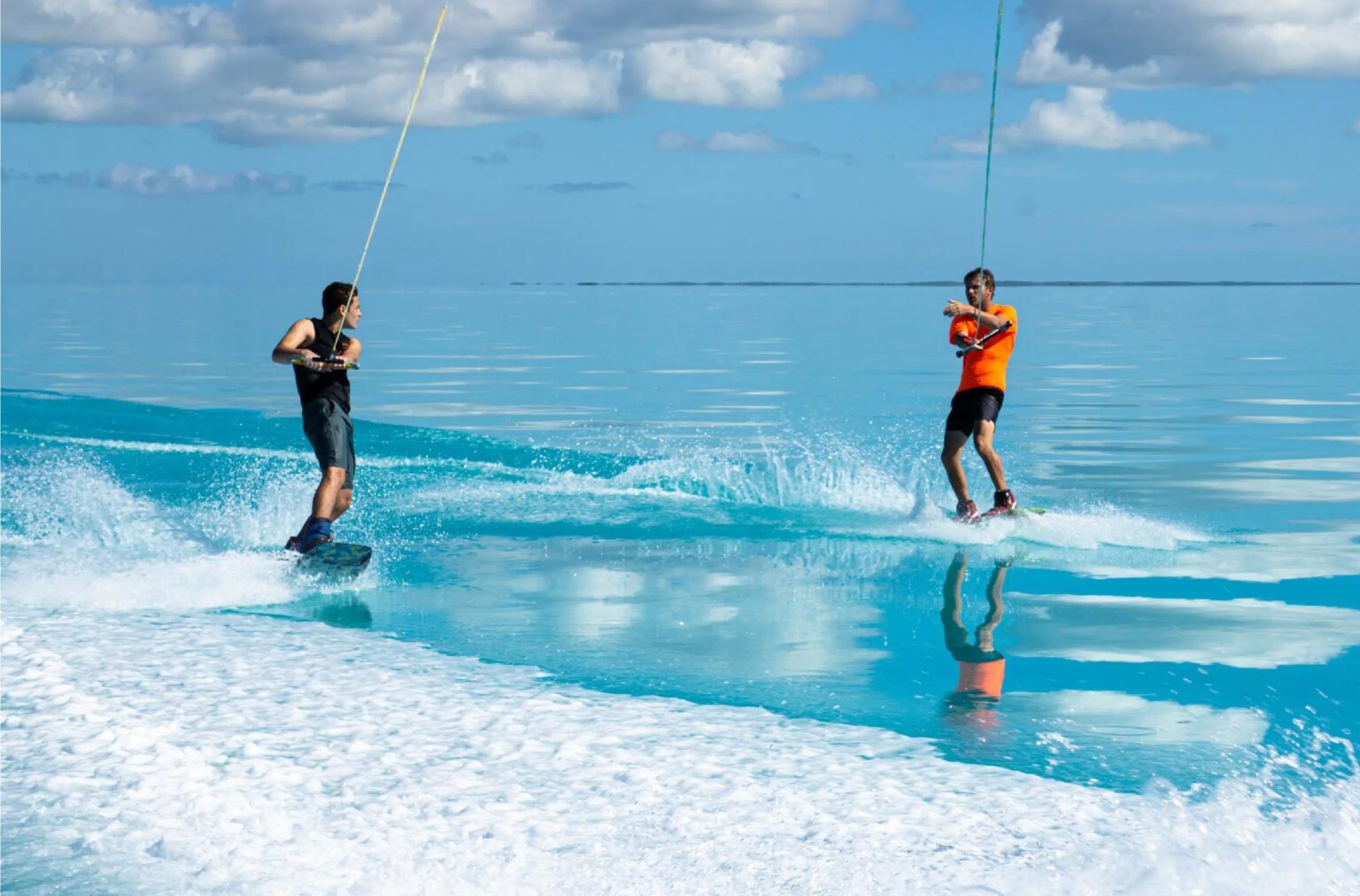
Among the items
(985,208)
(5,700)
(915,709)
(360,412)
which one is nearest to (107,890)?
(5,700)

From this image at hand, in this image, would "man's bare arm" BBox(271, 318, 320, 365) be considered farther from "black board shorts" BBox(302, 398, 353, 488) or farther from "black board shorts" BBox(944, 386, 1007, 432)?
"black board shorts" BBox(944, 386, 1007, 432)

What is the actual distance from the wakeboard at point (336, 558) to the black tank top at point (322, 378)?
895 millimetres

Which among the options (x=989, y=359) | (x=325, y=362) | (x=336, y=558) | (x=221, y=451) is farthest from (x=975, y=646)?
(x=221, y=451)

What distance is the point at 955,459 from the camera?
33.8 feet

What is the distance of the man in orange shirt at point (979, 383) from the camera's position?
10008 millimetres

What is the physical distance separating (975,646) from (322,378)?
408 cm

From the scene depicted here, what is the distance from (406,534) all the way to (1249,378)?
18.1 metres

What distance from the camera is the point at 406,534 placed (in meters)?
9.71

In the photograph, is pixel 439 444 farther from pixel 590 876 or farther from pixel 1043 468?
pixel 590 876

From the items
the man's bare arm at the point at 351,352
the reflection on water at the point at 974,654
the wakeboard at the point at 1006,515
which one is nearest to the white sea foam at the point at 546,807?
the reflection on water at the point at 974,654

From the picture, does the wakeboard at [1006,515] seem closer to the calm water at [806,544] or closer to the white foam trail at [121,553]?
the calm water at [806,544]

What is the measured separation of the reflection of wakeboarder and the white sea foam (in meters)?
0.75

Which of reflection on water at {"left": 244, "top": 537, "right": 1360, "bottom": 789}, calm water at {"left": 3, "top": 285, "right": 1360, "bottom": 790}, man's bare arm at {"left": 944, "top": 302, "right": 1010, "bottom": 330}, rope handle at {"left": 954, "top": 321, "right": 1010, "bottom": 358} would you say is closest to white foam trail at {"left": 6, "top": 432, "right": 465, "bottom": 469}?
calm water at {"left": 3, "top": 285, "right": 1360, "bottom": 790}

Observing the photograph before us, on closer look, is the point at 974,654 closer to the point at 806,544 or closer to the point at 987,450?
the point at 806,544
